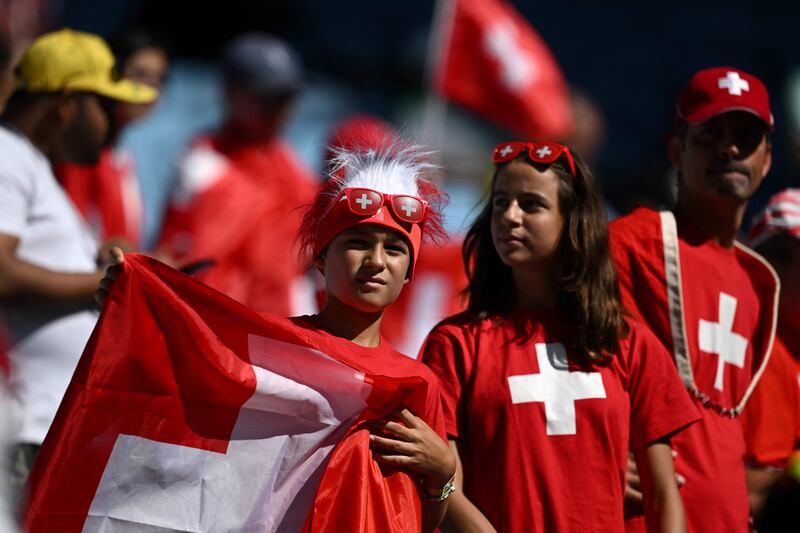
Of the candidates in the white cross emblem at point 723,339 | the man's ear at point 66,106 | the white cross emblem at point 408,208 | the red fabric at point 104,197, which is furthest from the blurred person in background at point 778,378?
the red fabric at point 104,197

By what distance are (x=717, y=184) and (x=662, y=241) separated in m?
0.27

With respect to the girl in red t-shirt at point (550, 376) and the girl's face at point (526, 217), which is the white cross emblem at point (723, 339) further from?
the girl's face at point (526, 217)

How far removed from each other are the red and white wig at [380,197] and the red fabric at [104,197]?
2.92 m

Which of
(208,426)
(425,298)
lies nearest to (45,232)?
(208,426)

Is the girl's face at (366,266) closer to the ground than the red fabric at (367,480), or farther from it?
farther from it

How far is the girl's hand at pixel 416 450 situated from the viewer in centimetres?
338

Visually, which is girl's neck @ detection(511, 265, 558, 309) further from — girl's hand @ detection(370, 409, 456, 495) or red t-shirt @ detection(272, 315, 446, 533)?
girl's hand @ detection(370, 409, 456, 495)

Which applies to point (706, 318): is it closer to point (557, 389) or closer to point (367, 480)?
point (557, 389)

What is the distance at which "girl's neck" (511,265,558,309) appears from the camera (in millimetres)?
3939

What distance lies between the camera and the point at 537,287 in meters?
3.95

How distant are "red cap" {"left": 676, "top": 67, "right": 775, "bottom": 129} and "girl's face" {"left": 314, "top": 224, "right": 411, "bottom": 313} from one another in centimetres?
121

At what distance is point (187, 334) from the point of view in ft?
11.2

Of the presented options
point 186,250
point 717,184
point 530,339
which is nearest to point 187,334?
point 530,339

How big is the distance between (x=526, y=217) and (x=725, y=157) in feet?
2.55
